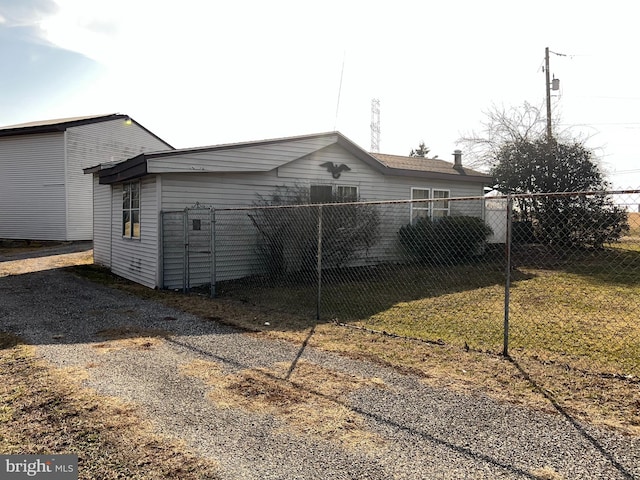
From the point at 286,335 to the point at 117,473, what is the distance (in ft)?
10.3

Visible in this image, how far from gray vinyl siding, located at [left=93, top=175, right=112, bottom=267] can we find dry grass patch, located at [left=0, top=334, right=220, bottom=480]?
9217 millimetres

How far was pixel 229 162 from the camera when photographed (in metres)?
9.76

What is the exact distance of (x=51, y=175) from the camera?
19.4 m

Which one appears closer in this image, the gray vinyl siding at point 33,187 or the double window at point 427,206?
the double window at point 427,206

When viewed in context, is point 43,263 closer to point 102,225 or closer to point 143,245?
point 102,225

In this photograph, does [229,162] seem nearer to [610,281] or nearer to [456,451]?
[456,451]

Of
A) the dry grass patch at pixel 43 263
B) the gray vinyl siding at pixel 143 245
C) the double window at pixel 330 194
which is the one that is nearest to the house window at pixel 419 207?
the double window at pixel 330 194

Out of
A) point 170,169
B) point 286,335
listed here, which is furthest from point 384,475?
point 170,169

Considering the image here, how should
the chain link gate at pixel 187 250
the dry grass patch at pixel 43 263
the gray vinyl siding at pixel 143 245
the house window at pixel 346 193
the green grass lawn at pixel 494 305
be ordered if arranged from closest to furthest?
the green grass lawn at pixel 494 305
the chain link gate at pixel 187 250
the gray vinyl siding at pixel 143 245
the house window at pixel 346 193
the dry grass patch at pixel 43 263

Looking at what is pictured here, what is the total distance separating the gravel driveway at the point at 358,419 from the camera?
2611 millimetres

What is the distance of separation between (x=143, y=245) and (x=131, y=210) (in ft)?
4.18

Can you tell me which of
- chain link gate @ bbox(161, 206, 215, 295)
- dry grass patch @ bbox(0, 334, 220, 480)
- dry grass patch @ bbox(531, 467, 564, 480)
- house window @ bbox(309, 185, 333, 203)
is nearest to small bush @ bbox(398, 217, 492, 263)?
house window @ bbox(309, 185, 333, 203)

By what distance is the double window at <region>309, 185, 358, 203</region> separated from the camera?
37.0 ft

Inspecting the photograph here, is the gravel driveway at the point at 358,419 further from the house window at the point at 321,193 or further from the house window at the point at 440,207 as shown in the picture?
the house window at the point at 440,207
